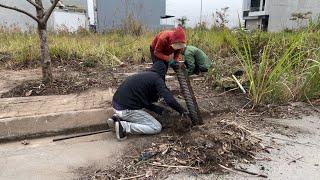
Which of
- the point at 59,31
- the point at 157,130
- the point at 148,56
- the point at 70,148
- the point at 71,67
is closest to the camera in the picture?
the point at 70,148

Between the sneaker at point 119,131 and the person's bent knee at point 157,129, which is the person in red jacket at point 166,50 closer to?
the person's bent knee at point 157,129

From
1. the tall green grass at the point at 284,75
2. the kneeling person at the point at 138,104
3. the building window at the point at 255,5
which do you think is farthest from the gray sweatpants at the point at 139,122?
the building window at the point at 255,5

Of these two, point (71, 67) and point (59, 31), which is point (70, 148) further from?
point (59, 31)

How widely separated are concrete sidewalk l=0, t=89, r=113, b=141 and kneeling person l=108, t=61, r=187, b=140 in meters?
0.33

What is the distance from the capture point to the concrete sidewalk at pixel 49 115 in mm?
4059

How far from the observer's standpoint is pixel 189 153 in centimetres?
331

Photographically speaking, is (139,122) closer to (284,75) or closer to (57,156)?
(57,156)

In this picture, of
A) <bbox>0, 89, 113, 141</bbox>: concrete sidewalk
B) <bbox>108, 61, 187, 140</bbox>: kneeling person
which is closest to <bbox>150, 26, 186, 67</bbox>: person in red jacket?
<bbox>108, 61, 187, 140</bbox>: kneeling person

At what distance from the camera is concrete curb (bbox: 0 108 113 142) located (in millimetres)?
4027

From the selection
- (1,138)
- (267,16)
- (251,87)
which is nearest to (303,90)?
(251,87)

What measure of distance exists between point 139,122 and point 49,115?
41.2 inches

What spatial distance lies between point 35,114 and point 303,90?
11.3ft

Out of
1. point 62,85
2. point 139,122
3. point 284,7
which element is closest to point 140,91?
point 139,122

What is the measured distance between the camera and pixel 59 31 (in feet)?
34.4
